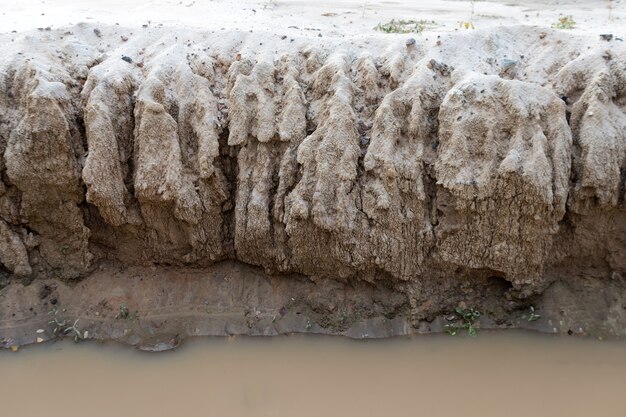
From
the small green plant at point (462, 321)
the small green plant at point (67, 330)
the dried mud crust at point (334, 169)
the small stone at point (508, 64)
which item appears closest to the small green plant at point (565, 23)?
the dried mud crust at point (334, 169)

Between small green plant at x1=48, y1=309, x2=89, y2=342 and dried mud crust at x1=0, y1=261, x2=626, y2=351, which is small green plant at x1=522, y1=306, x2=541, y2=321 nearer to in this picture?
dried mud crust at x1=0, y1=261, x2=626, y2=351

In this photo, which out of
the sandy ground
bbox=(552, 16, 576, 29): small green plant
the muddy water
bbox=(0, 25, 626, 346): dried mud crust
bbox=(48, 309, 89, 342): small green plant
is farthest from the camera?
the sandy ground

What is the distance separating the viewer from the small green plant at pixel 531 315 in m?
4.02

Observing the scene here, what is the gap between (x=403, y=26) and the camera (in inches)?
198

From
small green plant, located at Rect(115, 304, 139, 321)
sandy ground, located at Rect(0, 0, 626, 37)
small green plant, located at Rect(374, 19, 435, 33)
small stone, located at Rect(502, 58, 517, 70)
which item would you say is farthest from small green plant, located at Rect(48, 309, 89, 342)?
small stone, located at Rect(502, 58, 517, 70)

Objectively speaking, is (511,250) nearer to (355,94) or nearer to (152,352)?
(355,94)

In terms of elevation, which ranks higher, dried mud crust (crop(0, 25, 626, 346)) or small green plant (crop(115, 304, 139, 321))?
dried mud crust (crop(0, 25, 626, 346))

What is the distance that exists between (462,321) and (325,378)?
1195 mm

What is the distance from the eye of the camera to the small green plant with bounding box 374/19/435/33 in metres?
4.86

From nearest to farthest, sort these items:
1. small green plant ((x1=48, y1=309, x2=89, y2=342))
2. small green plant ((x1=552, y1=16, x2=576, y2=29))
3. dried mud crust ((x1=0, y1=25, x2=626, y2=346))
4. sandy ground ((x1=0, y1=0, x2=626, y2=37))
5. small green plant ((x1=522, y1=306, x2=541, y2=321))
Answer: dried mud crust ((x1=0, y1=25, x2=626, y2=346)) < small green plant ((x1=522, y1=306, x2=541, y2=321)) < small green plant ((x1=48, y1=309, x2=89, y2=342)) < small green plant ((x1=552, y1=16, x2=576, y2=29)) < sandy ground ((x1=0, y1=0, x2=626, y2=37))

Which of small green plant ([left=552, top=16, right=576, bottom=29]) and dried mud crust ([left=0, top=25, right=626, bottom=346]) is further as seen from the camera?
small green plant ([left=552, top=16, right=576, bottom=29])

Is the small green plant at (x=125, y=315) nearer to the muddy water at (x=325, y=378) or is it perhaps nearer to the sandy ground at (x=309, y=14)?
the muddy water at (x=325, y=378)

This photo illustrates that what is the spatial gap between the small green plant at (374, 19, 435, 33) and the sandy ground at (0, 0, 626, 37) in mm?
69

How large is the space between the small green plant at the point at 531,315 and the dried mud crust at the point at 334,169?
0.07 m
